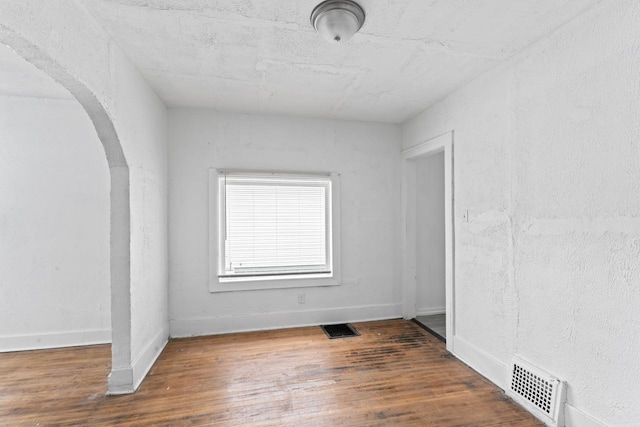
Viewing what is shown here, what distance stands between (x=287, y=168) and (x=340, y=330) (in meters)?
1.99

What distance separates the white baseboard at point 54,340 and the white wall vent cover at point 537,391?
379cm

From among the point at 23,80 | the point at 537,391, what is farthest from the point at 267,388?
the point at 23,80

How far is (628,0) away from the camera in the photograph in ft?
5.33

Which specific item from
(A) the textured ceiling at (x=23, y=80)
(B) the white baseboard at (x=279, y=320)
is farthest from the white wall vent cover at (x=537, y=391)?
(A) the textured ceiling at (x=23, y=80)

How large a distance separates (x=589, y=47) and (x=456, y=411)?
2405 millimetres

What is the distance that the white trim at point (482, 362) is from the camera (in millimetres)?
2459

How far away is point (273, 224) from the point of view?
12.3 feet

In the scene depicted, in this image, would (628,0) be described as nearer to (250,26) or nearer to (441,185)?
(250,26)

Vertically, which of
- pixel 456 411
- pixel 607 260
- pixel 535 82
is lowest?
pixel 456 411

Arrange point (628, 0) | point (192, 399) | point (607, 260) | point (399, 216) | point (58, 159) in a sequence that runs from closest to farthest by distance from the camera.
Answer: point (628, 0)
point (607, 260)
point (192, 399)
point (58, 159)
point (399, 216)

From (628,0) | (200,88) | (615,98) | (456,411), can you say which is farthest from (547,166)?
(200,88)

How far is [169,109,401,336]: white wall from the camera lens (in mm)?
3502

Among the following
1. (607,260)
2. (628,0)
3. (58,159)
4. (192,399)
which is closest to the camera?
(628,0)

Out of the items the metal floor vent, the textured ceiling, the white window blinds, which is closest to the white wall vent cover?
the metal floor vent
